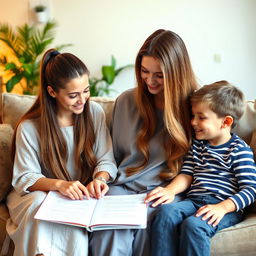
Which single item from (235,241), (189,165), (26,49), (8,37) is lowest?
(235,241)

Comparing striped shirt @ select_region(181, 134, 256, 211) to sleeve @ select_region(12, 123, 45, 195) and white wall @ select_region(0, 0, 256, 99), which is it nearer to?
sleeve @ select_region(12, 123, 45, 195)

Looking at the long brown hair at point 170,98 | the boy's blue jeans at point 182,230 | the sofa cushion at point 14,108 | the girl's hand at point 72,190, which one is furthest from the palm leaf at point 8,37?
the boy's blue jeans at point 182,230

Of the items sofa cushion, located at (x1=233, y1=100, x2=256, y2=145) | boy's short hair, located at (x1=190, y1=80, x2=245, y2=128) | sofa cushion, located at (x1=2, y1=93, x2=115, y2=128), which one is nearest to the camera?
boy's short hair, located at (x1=190, y1=80, x2=245, y2=128)

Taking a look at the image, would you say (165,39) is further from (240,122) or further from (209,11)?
(209,11)

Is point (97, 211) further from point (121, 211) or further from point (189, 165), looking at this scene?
point (189, 165)

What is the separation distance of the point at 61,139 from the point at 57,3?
8.78 feet

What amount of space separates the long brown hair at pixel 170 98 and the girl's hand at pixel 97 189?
7.3 inches

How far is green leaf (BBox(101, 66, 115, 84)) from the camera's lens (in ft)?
12.7

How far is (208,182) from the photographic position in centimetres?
151

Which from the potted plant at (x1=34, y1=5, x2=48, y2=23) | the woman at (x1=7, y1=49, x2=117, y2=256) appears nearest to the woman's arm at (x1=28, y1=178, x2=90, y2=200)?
→ the woman at (x1=7, y1=49, x2=117, y2=256)

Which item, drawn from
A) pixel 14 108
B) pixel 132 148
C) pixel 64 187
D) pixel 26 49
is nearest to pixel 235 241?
pixel 132 148

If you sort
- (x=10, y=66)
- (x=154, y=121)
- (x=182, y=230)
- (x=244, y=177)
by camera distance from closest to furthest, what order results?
1. (x=182, y=230)
2. (x=244, y=177)
3. (x=154, y=121)
4. (x=10, y=66)

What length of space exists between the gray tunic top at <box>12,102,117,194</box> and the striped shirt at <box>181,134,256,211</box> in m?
0.39

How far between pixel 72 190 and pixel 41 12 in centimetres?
292
